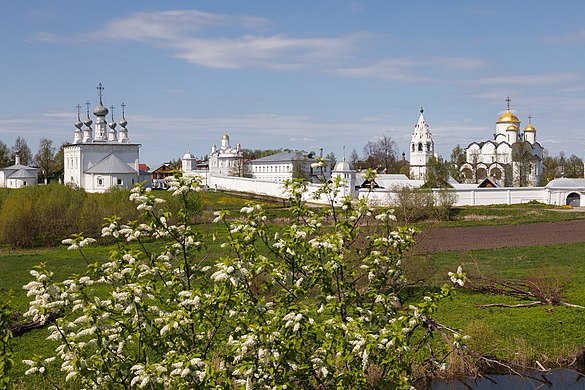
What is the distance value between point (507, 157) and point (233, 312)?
215 ft

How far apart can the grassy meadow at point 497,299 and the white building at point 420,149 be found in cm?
4795

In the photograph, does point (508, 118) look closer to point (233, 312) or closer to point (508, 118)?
point (508, 118)

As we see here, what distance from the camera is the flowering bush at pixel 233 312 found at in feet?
17.7

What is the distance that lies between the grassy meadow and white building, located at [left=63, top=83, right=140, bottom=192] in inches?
1117

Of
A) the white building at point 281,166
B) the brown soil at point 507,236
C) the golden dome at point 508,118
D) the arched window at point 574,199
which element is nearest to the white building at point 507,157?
the golden dome at point 508,118

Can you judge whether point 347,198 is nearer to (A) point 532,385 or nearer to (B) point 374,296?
(B) point 374,296

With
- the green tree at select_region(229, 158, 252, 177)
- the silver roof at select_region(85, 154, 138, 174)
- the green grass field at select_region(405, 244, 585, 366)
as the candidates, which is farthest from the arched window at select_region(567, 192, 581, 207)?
the green tree at select_region(229, 158, 252, 177)

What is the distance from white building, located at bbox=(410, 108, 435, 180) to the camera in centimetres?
7462

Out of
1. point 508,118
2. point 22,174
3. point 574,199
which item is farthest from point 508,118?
point 22,174

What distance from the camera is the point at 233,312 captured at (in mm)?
6004

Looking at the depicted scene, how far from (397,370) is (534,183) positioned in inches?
2483

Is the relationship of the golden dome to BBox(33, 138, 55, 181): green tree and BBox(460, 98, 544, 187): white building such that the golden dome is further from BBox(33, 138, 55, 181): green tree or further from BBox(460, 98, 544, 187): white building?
BBox(33, 138, 55, 181): green tree

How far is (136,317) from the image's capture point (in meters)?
5.59

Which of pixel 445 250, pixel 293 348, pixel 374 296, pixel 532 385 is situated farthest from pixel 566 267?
pixel 293 348
